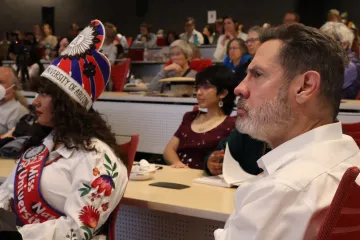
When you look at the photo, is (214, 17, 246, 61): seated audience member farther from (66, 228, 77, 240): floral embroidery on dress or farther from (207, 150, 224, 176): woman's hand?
(66, 228, 77, 240): floral embroidery on dress

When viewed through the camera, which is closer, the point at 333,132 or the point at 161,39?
the point at 333,132

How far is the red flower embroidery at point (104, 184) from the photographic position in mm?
1839

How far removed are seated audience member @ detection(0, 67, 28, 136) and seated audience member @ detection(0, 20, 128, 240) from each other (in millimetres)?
1625

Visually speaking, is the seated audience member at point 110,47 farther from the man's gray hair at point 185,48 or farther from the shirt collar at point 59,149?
the shirt collar at point 59,149

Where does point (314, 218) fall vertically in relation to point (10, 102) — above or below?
above

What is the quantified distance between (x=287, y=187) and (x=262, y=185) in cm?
5

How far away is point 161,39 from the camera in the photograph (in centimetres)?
1216

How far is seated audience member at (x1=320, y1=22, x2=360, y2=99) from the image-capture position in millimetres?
4375

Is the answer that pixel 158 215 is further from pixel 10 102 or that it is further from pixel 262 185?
pixel 10 102

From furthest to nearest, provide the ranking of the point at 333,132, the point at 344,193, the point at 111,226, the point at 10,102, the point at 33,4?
1. the point at 33,4
2. the point at 10,102
3. the point at 111,226
4. the point at 333,132
5. the point at 344,193

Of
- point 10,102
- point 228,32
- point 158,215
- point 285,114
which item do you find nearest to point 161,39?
point 228,32

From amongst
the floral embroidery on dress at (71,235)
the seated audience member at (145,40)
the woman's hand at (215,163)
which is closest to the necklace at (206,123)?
the woman's hand at (215,163)

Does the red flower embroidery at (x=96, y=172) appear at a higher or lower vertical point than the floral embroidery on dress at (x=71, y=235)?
higher

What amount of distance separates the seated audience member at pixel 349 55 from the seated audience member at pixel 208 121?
4.44 ft
